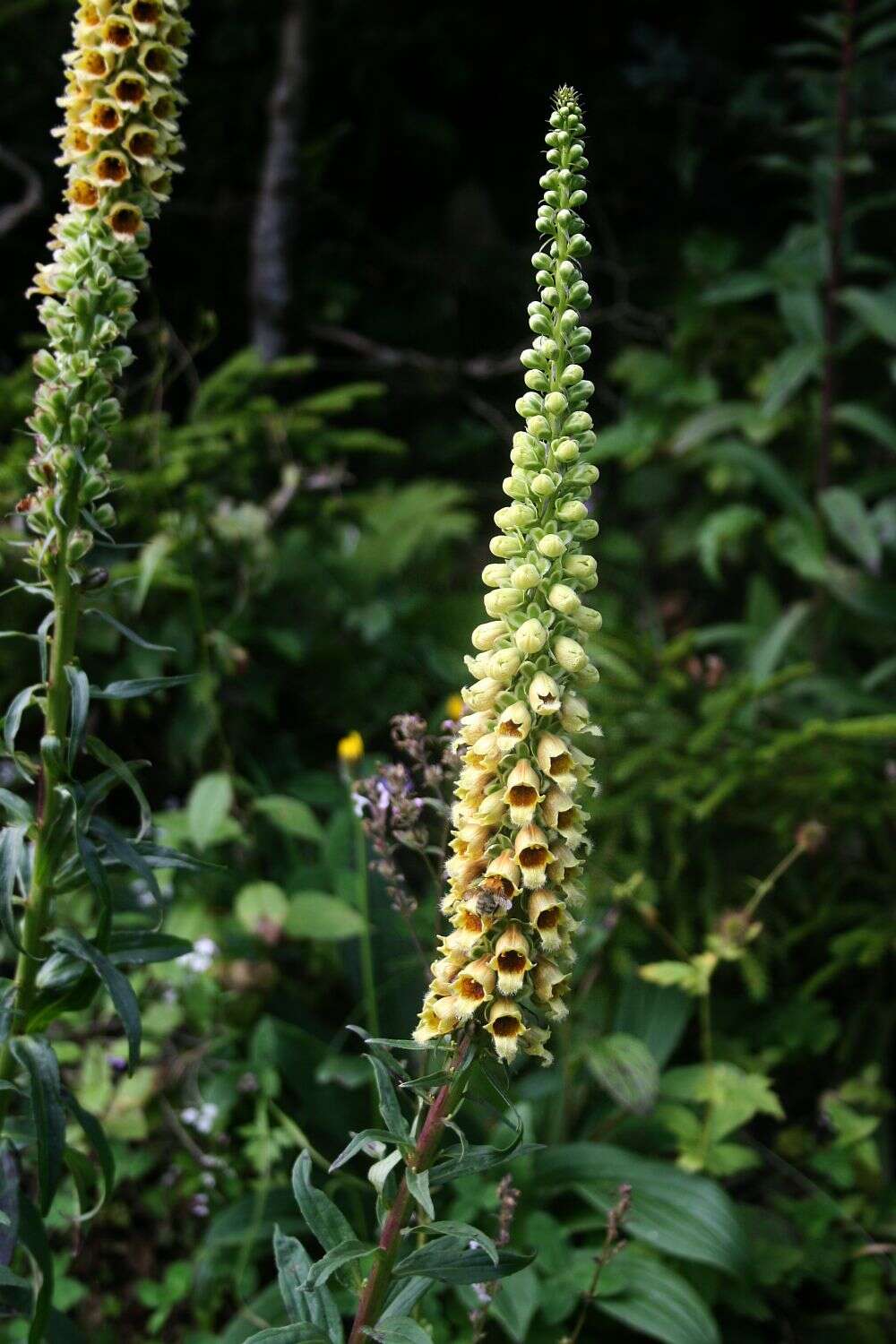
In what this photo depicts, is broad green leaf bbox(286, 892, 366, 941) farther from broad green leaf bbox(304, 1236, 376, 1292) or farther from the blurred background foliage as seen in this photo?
broad green leaf bbox(304, 1236, 376, 1292)

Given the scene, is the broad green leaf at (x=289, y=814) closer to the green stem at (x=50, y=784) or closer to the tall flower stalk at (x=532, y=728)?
the green stem at (x=50, y=784)

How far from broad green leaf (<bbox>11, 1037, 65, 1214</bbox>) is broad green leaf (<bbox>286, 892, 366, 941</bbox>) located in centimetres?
107

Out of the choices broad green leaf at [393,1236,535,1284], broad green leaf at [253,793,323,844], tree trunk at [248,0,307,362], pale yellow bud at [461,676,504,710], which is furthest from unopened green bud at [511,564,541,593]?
tree trunk at [248,0,307,362]

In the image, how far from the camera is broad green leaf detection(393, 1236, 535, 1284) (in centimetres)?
140

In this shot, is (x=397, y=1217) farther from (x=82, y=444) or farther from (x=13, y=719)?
(x=82, y=444)

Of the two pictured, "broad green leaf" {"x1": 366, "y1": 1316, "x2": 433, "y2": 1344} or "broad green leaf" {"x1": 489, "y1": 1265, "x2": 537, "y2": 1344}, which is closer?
"broad green leaf" {"x1": 366, "y1": 1316, "x2": 433, "y2": 1344}

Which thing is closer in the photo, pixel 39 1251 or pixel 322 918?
pixel 39 1251

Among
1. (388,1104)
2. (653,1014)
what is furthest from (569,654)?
(653,1014)

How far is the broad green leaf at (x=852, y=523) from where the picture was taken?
360 centimetres

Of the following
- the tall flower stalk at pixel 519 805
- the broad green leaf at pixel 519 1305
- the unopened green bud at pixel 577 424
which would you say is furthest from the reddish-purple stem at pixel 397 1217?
the broad green leaf at pixel 519 1305

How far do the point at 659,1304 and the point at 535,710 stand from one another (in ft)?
5.21

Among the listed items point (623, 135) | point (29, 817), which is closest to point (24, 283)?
point (623, 135)

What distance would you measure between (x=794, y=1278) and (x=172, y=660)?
2241mm

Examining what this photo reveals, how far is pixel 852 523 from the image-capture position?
368 centimetres
